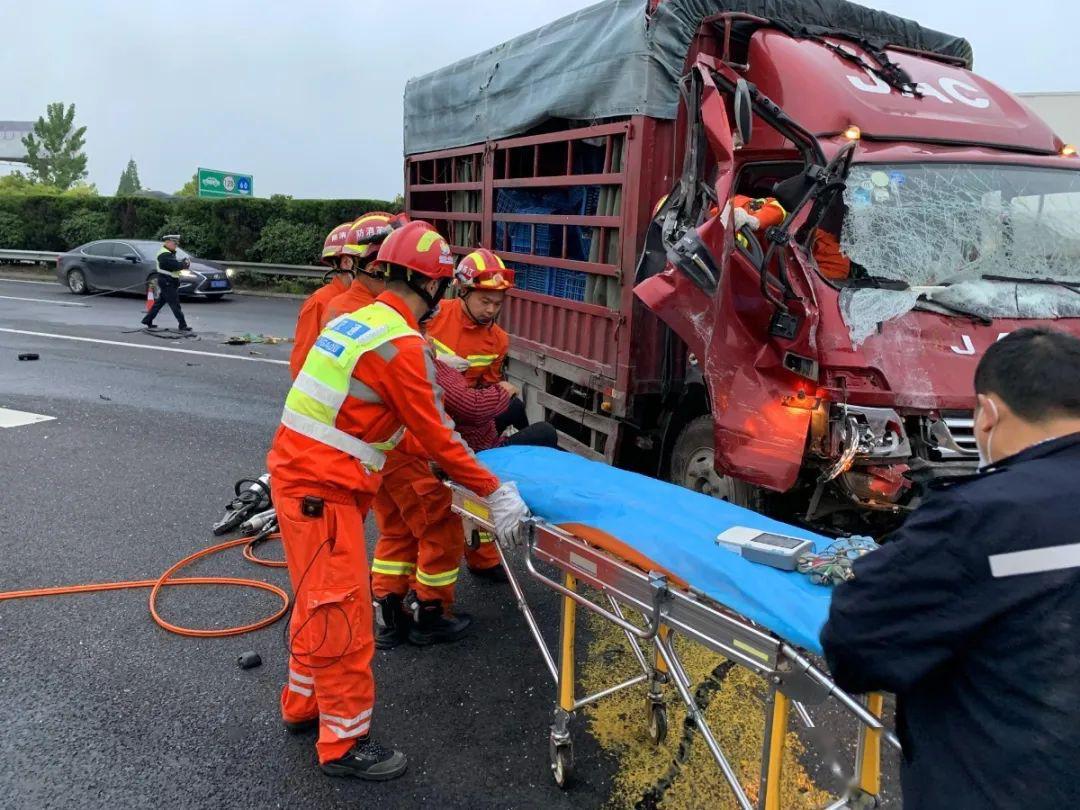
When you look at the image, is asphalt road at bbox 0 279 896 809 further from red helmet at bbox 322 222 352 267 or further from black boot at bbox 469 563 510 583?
red helmet at bbox 322 222 352 267

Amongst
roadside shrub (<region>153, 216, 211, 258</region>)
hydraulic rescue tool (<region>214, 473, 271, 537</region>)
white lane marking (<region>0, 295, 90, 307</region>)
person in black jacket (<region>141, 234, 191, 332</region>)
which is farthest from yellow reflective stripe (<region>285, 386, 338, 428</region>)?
roadside shrub (<region>153, 216, 211, 258</region>)

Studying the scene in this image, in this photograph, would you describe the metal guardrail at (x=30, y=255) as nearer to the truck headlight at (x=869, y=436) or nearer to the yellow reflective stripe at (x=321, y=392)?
the yellow reflective stripe at (x=321, y=392)

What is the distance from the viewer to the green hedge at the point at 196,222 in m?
20.4

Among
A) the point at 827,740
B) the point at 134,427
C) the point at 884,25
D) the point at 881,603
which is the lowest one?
the point at 134,427

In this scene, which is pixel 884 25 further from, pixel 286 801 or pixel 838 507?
pixel 286 801

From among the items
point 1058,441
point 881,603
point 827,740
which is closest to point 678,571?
point 827,740

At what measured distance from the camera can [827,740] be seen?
206cm

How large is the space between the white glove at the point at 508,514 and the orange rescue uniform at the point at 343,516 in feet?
0.16

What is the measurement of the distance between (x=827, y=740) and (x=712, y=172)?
3324 mm

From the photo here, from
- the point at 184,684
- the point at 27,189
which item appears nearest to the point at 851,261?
the point at 184,684

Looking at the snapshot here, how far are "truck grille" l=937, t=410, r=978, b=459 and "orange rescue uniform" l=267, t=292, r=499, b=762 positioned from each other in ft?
6.51

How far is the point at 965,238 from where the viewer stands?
13.3ft

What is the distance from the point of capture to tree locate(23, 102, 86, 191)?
176ft

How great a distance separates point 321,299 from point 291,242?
16.8 metres
